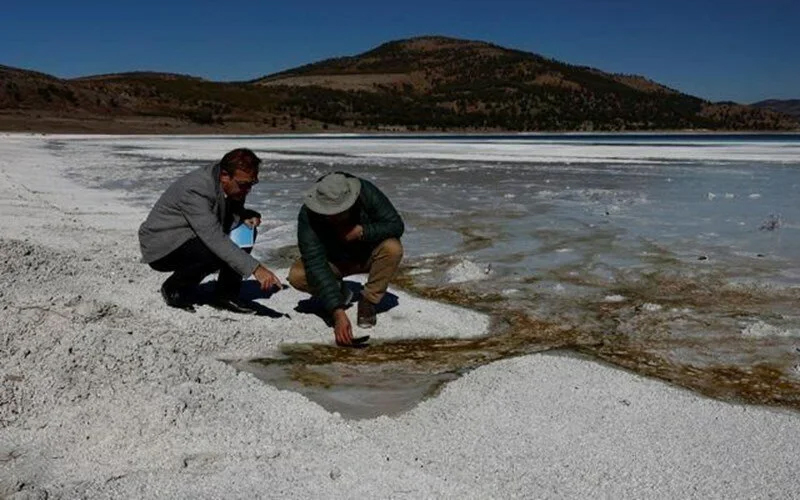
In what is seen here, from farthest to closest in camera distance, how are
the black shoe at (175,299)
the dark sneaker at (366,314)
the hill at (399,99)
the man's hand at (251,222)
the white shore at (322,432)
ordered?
the hill at (399,99)
the man's hand at (251,222)
the black shoe at (175,299)
the dark sneaker at (366,314)
the white shore at (322,432)

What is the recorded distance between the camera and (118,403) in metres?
3.04

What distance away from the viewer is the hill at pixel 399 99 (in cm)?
6438

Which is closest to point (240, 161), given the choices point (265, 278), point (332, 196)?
point (332, 196)

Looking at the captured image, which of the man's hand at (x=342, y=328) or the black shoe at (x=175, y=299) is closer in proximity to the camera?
the man's hand at (x=342, y=328)

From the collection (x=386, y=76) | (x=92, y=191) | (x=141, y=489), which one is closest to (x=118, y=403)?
(x=141, y=489)

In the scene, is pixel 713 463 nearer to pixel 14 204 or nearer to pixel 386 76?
pixel 14 204

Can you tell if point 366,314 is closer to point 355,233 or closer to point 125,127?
point 355,233

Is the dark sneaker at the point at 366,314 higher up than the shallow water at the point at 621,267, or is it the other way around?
the dark sneaker at the point at 366,314

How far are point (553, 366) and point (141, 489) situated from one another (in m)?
2.14

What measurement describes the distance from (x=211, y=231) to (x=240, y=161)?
45 centimetres

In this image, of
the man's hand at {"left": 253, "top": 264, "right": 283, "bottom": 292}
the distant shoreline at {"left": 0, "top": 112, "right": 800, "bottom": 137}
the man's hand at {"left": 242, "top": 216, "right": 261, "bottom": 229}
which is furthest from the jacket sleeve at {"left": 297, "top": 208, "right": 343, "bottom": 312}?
the distant shoreline at {"left": 0, "top": 112, "right": 800, "bottom": 137}

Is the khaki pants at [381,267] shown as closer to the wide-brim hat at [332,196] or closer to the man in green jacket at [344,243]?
the man in green jacket at [344,243]

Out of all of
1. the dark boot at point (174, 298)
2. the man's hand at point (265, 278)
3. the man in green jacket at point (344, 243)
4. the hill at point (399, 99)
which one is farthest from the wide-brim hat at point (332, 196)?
the hill at point (399, 99)

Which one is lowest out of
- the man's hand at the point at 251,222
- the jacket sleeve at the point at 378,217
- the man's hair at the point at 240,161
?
the man's hand at the point at 251,222
